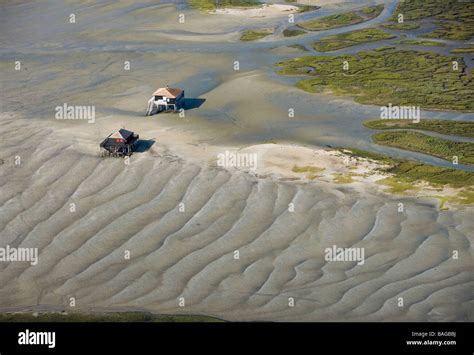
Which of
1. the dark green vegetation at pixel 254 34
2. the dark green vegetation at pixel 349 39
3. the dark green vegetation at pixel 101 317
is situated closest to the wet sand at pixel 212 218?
the dark green vegetation at pixel 101 317

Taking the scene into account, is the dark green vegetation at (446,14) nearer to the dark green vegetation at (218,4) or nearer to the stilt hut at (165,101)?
the dark green vegetation at (218,4)

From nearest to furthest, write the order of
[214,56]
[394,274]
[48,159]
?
[394,274] < [48,159] < [214,56]

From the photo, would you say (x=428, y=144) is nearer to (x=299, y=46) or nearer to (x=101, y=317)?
(x=101, y=317)

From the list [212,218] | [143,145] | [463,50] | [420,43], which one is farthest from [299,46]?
[212,218]

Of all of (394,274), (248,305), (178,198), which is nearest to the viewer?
(248,305)

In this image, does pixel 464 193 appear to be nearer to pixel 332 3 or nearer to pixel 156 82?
pixel 156 82
